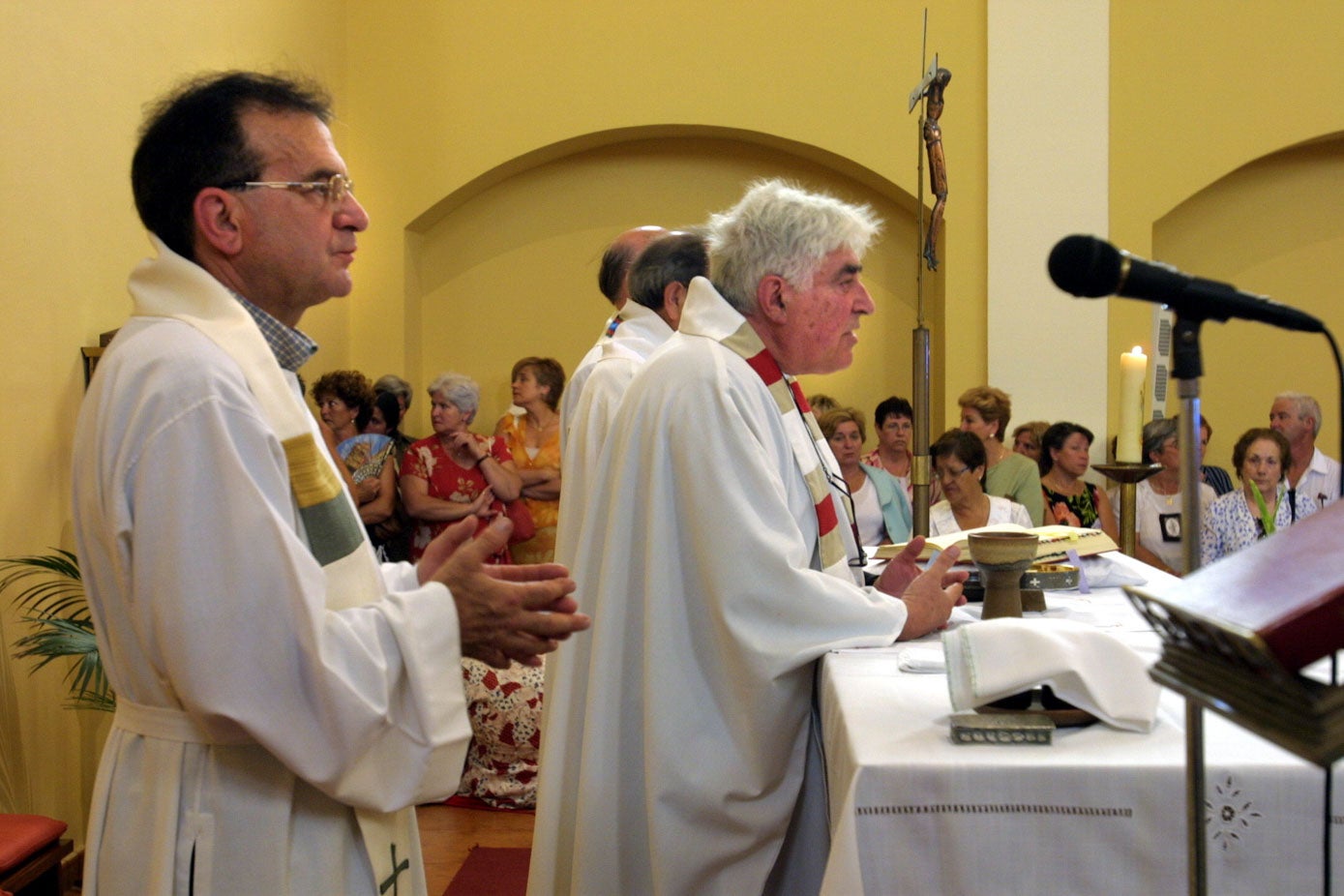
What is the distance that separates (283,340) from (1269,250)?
7.56 m

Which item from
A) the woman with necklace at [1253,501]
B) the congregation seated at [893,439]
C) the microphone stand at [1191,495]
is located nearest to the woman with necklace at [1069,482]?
the woman with necklace at [1253,501]

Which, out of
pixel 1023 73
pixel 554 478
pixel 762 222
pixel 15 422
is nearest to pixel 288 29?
pixel 554 478

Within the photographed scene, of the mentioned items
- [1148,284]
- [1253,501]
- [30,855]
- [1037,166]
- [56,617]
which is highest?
[1037,166]

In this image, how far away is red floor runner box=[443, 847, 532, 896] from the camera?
3.98 m

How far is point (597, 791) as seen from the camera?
100 inches

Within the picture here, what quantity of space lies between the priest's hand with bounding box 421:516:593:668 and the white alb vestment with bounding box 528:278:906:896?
2.29 feet

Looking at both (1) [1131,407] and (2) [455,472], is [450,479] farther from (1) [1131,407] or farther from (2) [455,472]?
(1) [1131,407]

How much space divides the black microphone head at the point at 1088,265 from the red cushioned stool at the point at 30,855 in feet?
9.18

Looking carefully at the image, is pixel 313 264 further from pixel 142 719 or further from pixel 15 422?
pixel 15 422

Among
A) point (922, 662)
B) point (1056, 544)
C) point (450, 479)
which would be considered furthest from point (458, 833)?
point (922, 662)

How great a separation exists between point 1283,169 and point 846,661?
23.3ft

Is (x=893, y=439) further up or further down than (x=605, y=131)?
further down

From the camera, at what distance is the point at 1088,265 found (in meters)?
1.29

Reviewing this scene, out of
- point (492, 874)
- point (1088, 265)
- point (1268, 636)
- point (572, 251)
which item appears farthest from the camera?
point (572, 251)
